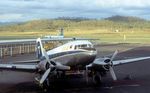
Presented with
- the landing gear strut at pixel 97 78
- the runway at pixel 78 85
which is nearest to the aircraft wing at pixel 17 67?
the runway at pixel 78 85

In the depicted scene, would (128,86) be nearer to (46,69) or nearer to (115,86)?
(115,86)

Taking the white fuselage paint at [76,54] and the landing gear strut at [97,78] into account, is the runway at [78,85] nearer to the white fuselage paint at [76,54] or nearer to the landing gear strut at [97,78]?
the landing gear strut at [97,78]

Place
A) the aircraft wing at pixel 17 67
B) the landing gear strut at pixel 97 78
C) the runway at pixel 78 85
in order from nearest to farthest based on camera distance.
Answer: the runway at pixel 78 85, the aircraft wing at pixel 17 67, the landing gear strut at pixel 97 78

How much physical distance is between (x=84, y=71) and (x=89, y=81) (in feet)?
9.38

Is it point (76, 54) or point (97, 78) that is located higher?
point (76, 54)

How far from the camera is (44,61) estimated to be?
82.6 ft

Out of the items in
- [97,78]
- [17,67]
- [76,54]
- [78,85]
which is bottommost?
[78,85]

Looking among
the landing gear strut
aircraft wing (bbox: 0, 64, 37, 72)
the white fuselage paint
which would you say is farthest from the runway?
the white fuselage paint

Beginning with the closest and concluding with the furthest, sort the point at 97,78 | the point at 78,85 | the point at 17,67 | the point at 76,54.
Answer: the point at 76,54 < the point at 17,67 < the point at 78,85 < the point at 97,78

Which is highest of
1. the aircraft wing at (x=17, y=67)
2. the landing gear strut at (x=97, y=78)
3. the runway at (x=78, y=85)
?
the aircraft wing at (x=17, y=67)

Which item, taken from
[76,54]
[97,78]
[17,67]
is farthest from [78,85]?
[17,67]

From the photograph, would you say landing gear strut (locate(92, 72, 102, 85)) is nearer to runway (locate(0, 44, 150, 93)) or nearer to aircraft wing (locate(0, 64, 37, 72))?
runway (locate(0, 44, 150, 93))

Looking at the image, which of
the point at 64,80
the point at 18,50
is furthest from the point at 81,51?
the point at 18,50

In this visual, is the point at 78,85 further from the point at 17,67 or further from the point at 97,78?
the point at 17,67
